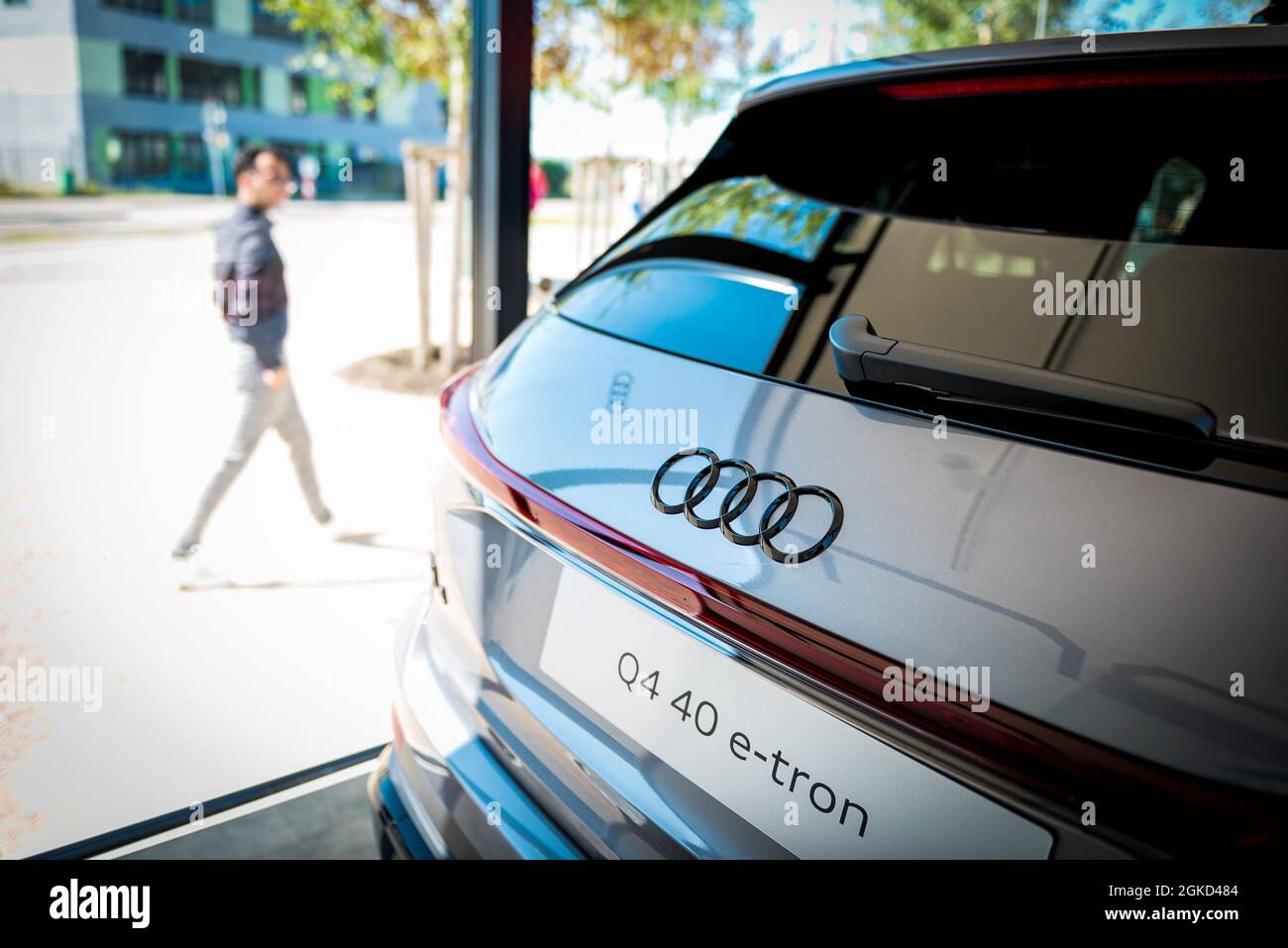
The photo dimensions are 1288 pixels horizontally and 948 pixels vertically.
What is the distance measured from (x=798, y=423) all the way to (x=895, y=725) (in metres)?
0.37

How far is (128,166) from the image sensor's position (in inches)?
397

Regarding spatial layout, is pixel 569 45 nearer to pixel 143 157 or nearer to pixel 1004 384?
pixel 143 157

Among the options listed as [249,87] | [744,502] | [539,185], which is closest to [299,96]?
[249,87]

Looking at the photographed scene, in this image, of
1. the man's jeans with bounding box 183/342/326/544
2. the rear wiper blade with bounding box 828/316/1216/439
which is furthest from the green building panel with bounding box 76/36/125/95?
the rear wiper blade with bounding box 828/316/1216/439

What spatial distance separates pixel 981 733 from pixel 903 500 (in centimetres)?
25

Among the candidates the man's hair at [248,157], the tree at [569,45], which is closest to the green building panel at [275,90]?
the tree at [569,45]

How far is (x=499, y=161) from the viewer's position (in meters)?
3.91

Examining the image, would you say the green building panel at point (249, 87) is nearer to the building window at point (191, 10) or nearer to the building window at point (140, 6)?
the building window at point (191, 10)

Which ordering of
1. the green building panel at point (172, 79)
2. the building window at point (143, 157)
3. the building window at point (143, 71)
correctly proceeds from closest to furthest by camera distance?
the building window at point (143, 71) → the green building panel at point (172, 79) → the building window at point (143, 157)

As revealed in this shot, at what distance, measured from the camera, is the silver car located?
81 cm

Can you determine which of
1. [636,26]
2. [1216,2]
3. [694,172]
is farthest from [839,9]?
[694,172]

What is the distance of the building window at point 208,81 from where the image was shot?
10914mm

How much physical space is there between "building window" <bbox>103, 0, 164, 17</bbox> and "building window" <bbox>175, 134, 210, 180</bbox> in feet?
11.0
